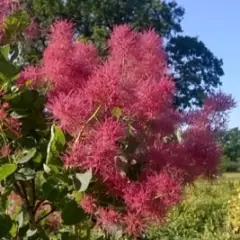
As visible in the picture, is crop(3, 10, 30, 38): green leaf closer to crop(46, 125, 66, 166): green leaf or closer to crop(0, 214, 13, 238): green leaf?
crop(46, 125, 66, 166): green leaf

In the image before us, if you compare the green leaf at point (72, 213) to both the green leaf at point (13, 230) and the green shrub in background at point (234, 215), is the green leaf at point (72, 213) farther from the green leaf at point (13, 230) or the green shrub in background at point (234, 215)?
the green shrub in background at point (234, 215)

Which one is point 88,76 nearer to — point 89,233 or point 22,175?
point 22,175

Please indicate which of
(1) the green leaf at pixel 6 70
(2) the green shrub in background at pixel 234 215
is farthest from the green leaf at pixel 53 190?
(2) the green shrub in background at pixel 234 215

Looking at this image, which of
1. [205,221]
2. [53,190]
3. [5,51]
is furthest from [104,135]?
[205,221]

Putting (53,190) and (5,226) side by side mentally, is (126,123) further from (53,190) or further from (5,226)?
(5,226)

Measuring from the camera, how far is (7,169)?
1.40 metres

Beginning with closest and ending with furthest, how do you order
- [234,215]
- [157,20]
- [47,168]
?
1. [47,168]
2. [234,215]
3. [157,20]

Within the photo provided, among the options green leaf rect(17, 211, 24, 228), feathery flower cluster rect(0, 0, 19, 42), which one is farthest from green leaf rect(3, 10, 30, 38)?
green leaf rect(17, 211, 24, 228)

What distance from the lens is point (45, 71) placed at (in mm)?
1567

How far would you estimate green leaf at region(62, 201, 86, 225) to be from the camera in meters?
1.46

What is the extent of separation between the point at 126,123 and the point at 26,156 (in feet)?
0.74

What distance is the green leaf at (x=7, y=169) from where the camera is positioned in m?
1.39

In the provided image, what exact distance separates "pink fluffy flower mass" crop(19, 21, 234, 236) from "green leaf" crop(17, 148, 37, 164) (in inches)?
3.7

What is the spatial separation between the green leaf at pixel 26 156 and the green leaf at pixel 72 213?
13 centimetres
